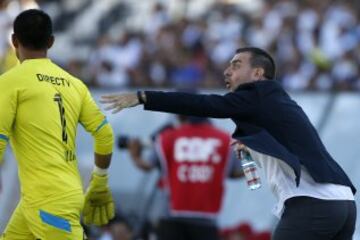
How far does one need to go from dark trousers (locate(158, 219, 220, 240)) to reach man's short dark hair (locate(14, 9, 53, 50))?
4.45 meters

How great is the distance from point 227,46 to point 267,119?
11.6 metres

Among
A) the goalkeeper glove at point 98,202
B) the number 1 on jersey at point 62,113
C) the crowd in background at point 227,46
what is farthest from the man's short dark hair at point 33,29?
the crowd in background at point 227,46

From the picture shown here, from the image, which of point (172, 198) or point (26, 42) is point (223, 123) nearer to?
point (172, 198)

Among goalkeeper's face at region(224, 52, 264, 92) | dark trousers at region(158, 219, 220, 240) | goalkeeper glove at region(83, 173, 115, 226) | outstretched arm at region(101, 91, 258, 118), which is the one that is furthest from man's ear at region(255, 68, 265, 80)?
dark trousers at region(158, 219, 220, 240)

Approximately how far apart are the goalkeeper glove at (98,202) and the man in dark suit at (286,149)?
2.75 ft

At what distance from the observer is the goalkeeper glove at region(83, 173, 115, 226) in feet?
27.0

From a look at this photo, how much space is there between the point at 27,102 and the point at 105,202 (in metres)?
1.06

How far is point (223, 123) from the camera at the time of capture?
14.6 metres

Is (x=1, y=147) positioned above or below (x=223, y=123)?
above

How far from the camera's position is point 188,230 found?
Answer: 11961 millimetres

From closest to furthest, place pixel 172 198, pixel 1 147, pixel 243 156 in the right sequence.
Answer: pixel 1 147 < pixel 243 156 < pixel 172 198

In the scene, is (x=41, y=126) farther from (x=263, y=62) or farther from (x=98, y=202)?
(x=263, y=62)

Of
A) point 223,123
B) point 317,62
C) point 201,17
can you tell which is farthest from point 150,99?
point 201,17

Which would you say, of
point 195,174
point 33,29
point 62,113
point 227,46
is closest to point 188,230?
point 195,174
